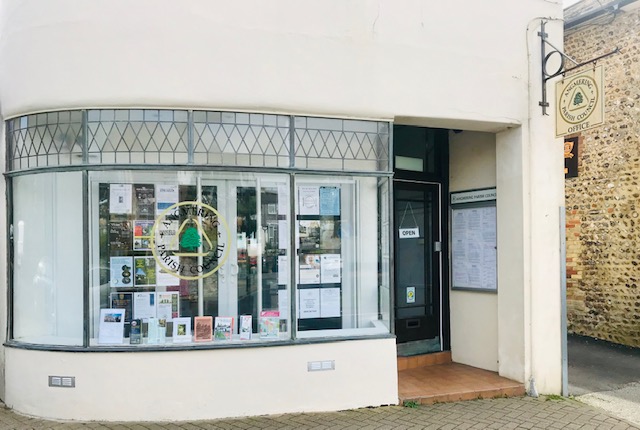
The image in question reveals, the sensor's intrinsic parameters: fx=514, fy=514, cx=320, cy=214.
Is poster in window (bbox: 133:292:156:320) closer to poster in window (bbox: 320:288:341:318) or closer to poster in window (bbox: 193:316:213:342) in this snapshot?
poster in window (bbox: 193:316:213:342)

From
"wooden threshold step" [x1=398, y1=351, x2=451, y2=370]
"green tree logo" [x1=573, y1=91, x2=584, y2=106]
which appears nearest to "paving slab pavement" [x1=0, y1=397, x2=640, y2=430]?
"wooden threshold step" [x1=398, y1=351, x2=451, y2=370]

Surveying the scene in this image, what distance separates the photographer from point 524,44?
20.0 feet


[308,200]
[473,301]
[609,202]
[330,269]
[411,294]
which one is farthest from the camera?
[609,202]

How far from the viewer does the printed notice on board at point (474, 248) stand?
6.56 meters

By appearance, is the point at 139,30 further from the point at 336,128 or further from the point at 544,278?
the point at 544,278

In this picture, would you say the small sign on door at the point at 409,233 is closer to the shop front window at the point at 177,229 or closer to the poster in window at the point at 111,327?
the shop front window at the point at 177,229

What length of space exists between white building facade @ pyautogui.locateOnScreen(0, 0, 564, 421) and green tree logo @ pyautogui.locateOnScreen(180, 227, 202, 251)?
0.02 m

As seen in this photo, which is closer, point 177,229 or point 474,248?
point 177,229

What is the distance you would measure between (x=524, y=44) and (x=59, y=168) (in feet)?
17.6

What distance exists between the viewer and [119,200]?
17.3 ft

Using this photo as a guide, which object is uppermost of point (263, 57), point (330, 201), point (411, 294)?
point (263, 57)

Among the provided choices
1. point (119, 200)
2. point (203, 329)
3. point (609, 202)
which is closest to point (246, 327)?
point (203, 329)

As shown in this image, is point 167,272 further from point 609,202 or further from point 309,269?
point 609,202

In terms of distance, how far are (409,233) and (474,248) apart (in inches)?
34.3
